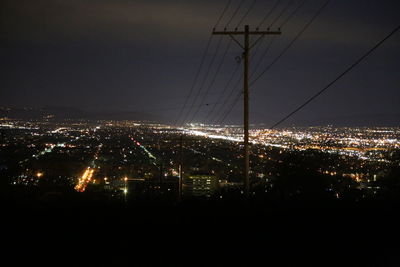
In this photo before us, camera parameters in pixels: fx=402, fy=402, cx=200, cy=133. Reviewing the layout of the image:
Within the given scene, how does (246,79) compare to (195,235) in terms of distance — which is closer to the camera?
(195,235)

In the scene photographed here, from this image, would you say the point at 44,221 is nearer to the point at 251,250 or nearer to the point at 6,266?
the point at 6,266

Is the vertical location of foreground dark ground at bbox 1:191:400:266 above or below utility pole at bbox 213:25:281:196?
below

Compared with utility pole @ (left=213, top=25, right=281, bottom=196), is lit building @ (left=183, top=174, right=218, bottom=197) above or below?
below

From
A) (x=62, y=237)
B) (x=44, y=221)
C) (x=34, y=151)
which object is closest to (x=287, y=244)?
(x=62, y=237)

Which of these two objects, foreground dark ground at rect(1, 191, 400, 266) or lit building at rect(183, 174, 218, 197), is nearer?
foreground dark ground at rect(1, 191, 400, 266)

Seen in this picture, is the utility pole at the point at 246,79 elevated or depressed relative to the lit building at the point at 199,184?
elevated

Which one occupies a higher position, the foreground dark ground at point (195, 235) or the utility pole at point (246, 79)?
the utility pole at point (246, 79)

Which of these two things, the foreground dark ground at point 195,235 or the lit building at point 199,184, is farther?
the lit building at point 199,184

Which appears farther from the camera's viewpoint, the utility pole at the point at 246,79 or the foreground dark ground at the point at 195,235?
the utility pole at the point at 246,79
